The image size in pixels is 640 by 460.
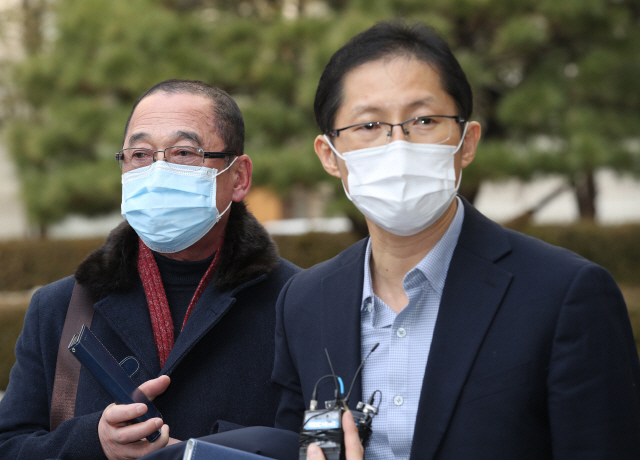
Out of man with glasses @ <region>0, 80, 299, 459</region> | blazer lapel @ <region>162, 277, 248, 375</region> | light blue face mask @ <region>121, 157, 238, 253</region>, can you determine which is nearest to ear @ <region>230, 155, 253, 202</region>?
man with glasses @ <region>0, 80, 299, 459</region>

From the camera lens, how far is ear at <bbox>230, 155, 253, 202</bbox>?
265cm

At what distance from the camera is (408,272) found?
200 cm

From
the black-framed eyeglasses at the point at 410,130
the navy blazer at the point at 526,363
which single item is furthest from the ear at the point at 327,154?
the navy blazer at the point at 526,363

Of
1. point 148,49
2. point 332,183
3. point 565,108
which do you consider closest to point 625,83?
point 565,108

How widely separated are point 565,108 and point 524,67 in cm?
69

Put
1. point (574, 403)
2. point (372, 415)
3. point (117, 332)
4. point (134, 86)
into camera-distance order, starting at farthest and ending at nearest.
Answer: point (134, 86), point (117, 332), point (372, 415), point (574, 403)

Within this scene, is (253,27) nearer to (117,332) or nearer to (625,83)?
(625,83)

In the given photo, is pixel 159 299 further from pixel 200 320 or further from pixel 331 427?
pixel 331 427

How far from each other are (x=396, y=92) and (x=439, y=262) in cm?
47

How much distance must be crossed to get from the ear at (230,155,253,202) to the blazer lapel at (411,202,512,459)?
38.3 inches

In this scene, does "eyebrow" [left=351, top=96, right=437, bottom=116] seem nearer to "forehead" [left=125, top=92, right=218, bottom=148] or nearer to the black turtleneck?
"forehead" [left=125, top=92, right=218, bottom=148]

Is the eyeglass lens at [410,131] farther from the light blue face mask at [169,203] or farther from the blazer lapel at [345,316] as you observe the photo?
the light blue face mask at [169,203]

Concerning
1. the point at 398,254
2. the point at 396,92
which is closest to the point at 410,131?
the point at 396,92

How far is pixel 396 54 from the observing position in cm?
197
